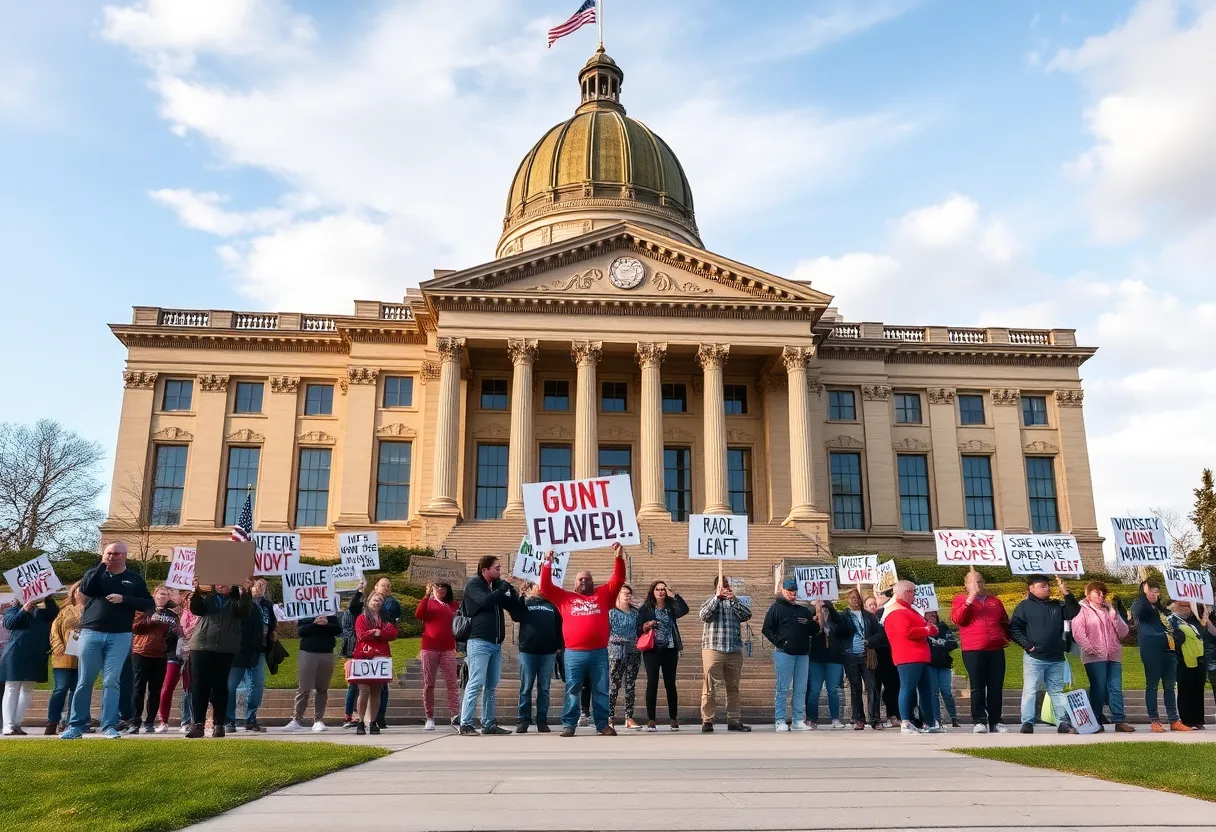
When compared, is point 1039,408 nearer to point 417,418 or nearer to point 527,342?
point 527,342

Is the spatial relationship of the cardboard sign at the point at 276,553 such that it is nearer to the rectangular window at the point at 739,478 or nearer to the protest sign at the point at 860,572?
the protest sign at the point at 860,572

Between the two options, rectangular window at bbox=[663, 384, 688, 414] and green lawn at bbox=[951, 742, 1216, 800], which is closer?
green lawn at bbox=[951, 742, 1216, 800]

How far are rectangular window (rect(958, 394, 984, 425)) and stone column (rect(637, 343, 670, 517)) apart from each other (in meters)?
15.4

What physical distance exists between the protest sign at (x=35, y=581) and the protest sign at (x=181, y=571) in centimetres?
271

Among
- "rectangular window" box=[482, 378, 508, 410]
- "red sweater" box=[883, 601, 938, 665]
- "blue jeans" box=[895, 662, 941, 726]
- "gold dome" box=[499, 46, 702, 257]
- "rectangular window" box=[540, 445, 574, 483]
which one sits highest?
"gold dome" box=[499, 46, 702, 257]

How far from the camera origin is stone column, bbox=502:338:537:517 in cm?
4003

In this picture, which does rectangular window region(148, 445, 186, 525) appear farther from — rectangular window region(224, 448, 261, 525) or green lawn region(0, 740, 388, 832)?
green lawn region(0, 740, 388, 832)

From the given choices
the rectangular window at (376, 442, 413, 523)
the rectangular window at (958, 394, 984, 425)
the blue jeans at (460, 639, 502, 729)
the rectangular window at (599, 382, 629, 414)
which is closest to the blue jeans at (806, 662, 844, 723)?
the blue jeans at (460, 639, 502, 729)

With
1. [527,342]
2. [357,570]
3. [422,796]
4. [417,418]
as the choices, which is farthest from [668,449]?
[422,796]

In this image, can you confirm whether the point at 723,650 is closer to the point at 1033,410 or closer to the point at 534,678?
the point at 534,678

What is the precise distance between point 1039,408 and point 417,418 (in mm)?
28949

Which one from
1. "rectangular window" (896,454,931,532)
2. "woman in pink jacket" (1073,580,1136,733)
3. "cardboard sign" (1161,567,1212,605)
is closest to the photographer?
"woman in pink jacket" (1073,580,1136,733)

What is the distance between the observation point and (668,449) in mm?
45406

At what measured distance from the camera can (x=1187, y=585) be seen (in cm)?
1709
